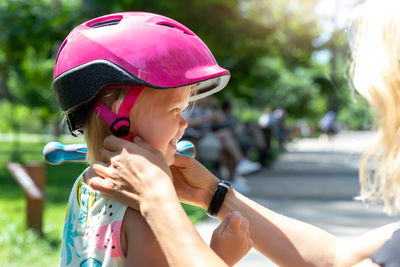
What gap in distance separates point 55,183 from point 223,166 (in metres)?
3.05

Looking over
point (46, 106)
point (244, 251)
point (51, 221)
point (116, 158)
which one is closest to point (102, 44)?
point (116, 158)

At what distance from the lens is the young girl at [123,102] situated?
1.46 meters

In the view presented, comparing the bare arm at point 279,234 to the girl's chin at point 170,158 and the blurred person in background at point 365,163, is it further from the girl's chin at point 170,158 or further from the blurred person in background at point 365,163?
the blurred person in background at point 365,163

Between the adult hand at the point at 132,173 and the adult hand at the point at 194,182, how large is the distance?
443mm

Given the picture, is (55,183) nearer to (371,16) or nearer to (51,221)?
(51,221)

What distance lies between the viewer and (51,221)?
19.7 feet

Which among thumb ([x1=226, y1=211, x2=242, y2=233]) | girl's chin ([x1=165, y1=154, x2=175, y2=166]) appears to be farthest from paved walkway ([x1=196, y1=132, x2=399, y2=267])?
thumb ([x1=226, y1=211, x2=242, y2=233])

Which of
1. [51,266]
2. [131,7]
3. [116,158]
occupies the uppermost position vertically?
[116,158]

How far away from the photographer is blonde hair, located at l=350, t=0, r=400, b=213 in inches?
49.4

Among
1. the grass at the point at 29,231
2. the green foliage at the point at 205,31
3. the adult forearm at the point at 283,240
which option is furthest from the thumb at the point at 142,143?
the green foliage at the point at 205,31

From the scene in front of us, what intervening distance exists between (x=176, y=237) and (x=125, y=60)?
536 millimetres

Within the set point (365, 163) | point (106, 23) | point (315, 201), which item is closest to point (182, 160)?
point (106, 23)

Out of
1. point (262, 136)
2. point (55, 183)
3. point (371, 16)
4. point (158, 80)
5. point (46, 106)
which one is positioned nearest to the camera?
point (371, 16)

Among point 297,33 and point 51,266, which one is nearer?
point 51,266
